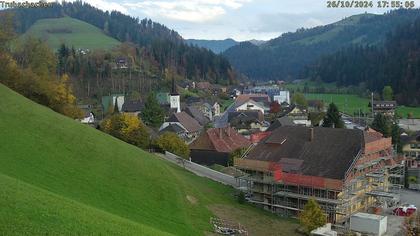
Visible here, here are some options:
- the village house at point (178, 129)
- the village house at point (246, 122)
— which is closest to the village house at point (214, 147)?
the village house at point (178, 129)

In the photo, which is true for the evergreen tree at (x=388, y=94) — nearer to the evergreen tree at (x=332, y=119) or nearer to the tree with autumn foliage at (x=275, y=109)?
the tree with autumn foliage at (x=275, y=109)

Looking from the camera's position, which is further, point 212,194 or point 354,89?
point 354,89

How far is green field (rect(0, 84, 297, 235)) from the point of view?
19391 millimetres

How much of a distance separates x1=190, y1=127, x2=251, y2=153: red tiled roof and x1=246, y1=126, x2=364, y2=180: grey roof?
1369 cm

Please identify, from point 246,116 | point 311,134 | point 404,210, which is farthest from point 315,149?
point 246,116

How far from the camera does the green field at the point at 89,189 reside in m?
19.4

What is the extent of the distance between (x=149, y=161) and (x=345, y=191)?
54.0 ft

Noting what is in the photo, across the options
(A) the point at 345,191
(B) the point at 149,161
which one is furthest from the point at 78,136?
(A) the point at 345,191

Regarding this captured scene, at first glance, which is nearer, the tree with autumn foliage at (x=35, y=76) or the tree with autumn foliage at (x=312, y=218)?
the tree with autumn foliage at (x=312, y=218)

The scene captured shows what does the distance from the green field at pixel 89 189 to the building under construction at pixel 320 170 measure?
2624 millimetres

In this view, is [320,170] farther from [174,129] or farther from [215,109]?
[215,109]

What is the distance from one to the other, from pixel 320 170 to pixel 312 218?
7.12 m

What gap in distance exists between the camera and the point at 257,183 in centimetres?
4547

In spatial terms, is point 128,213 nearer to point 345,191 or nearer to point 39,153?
point 39,153
